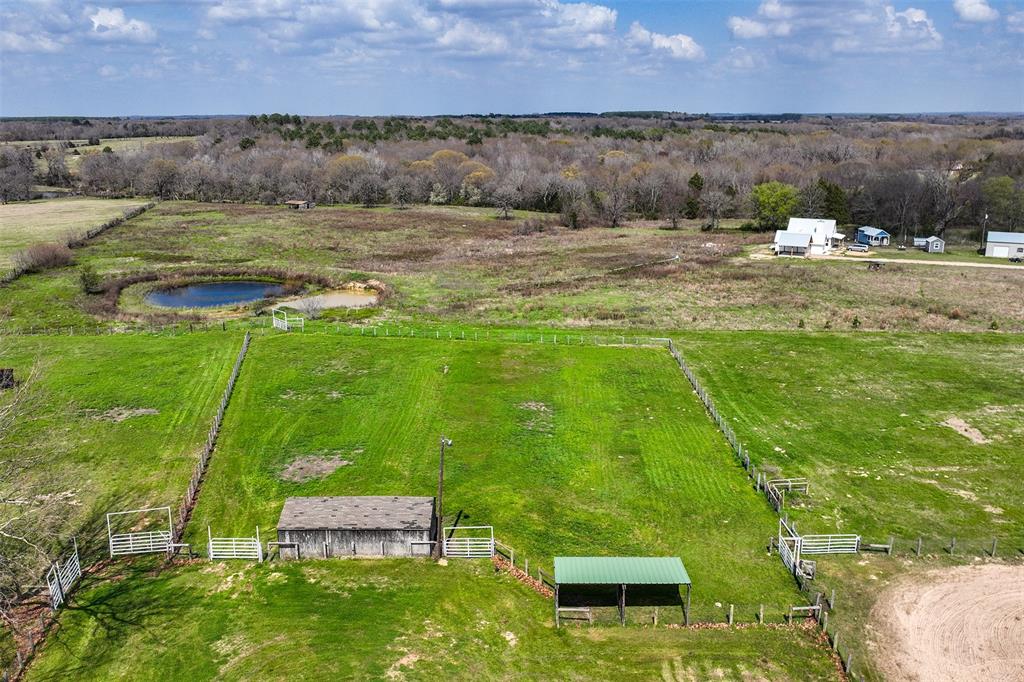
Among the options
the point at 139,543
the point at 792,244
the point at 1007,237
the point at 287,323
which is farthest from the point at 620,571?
the point at 1007,237

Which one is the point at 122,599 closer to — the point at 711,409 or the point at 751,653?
the point at 751,653

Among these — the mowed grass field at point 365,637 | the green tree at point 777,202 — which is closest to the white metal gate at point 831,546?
the mowed grass field at point 365,637

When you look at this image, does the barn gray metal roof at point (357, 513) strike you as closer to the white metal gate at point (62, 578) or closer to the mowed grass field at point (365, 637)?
the mowed grass field at point (365, 637)

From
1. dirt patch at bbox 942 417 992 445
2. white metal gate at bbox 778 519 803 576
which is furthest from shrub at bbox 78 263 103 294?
dirt patch at bbox 942 417 992 445

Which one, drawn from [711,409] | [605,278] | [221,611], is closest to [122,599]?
Answer: [221,611]

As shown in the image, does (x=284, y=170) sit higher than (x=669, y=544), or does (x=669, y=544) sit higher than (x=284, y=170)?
(x=284, y=170)

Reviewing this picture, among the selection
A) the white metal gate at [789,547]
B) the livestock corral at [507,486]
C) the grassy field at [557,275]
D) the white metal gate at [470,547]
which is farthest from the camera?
the grassy field at [557,275]
